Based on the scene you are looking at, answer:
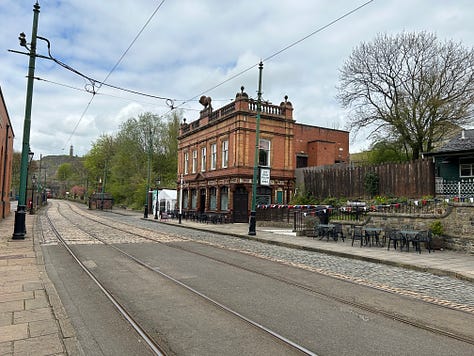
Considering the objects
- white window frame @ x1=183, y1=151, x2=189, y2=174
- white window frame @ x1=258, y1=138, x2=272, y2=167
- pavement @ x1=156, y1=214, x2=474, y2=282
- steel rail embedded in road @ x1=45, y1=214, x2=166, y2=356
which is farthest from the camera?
white window frame @ x1=183, y1=151, x2=189, y2=174

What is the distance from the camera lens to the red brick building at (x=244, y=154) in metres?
31.2

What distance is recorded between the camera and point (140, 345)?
4762 mm

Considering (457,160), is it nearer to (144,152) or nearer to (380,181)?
(380,181)

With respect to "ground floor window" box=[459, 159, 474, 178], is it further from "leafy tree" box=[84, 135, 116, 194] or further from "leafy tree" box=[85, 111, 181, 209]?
"leafy tree" box=[84, 135, 116, 194]

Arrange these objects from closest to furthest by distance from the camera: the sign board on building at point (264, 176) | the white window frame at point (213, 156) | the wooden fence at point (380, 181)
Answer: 1. the wooden fence at point (380, 181)
2. the sign board on building at point (264, 176)
3. the white window frame at point (213, 156)

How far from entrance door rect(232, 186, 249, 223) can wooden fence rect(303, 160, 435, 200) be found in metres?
5.53

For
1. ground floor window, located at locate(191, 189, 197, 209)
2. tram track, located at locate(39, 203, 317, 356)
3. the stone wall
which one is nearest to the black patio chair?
the stone wall

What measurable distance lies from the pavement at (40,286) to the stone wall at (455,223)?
0.51 metres

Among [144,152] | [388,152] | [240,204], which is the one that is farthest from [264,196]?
[144,152]

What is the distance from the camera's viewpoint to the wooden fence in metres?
21.0

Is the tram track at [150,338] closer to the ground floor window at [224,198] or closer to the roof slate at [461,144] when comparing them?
the roof slate at [461,144]

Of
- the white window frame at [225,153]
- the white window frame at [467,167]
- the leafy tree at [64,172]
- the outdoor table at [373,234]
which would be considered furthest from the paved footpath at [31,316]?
the leafy tree at [64,172]

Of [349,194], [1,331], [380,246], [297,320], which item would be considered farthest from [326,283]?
[349,194]

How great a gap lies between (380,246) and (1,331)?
1369cm
